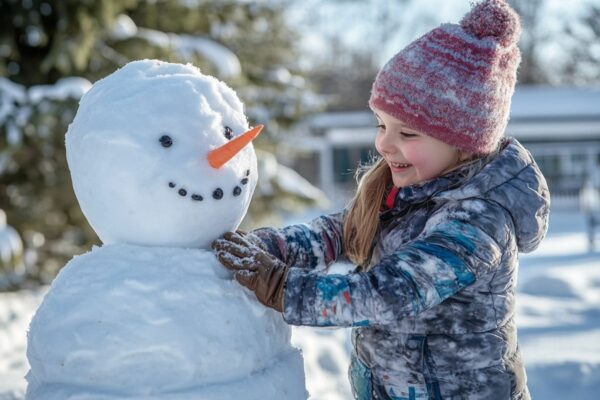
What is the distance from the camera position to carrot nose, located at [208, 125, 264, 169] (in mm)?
1732

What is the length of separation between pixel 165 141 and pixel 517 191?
99 cm

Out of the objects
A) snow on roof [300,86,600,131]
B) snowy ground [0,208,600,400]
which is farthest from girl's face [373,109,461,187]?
snow on roof [300,86,600,131]

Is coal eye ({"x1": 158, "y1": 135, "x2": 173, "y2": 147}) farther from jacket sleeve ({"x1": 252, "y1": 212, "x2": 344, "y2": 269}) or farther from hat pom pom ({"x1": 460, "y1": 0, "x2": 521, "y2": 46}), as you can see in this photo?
hat pom pom ({"x1": 460, "y1": 0, "x2": 521, "y2": 46})

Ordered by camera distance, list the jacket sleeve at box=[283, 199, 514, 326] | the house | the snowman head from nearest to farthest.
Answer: the jacket sleeve at box=[283, 199, 514, 326] < the snowman head < the house

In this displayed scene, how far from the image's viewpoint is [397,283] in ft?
5.32

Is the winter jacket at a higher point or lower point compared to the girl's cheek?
lower

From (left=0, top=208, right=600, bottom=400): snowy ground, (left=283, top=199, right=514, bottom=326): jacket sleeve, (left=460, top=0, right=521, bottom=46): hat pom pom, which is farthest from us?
(left=0, top=208, right=600, bottom=400): snowy ground

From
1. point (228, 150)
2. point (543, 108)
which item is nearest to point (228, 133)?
point (228, 150)

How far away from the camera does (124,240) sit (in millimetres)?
1824

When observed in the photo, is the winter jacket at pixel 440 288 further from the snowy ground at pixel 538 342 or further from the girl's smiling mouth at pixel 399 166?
the snowy ground at pixel 538 342

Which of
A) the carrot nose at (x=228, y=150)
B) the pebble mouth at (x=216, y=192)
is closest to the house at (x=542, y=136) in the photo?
the pebble mouth at (x=216, y=192)

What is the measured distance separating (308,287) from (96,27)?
19.6ft

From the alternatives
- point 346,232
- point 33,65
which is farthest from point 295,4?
point 346,232

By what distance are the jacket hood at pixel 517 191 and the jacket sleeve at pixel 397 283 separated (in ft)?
0.50
